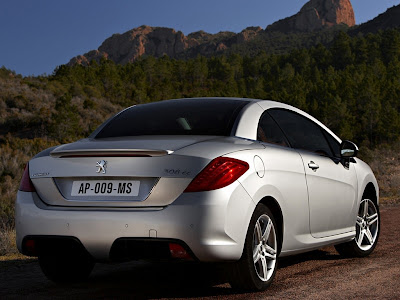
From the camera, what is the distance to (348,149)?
5.76 meters

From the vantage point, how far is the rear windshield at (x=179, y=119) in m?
4.69

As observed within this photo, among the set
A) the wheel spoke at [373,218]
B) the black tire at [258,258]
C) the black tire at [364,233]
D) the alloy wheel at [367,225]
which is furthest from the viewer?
the wheel spoke at [373,218]

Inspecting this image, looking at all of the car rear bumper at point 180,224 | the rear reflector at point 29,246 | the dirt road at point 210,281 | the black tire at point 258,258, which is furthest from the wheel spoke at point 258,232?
the rear reflector at point 29,246

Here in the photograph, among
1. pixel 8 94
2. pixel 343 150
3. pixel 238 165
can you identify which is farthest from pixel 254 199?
pixel 8 94

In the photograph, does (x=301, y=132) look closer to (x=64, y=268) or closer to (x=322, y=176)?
(x=322, y=176)

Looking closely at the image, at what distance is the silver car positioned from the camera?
12.6ft

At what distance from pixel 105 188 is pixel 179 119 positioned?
3.71 ft

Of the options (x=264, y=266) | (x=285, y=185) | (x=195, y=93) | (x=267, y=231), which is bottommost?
(x=264, y=266)

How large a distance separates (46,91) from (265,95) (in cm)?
3211

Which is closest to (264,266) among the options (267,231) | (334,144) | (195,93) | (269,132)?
(267,231)

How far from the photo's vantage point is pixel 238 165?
4.07m

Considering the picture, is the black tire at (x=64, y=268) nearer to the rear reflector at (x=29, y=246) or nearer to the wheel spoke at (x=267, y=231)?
the rear reflector at (x=29, y=246)

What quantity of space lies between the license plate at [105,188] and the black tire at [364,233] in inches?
118

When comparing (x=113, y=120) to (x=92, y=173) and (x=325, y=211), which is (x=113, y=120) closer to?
(x=92, y=173)
